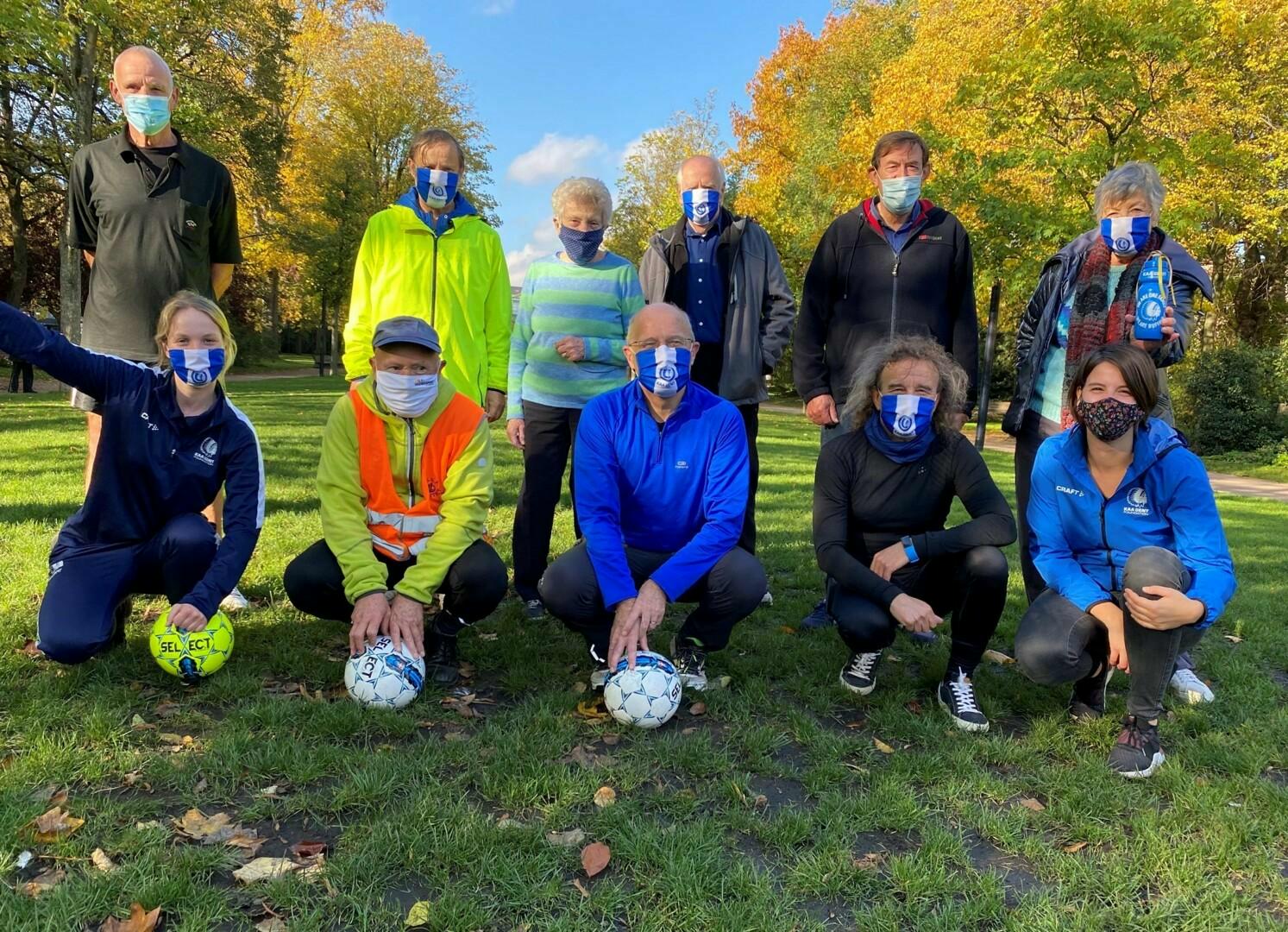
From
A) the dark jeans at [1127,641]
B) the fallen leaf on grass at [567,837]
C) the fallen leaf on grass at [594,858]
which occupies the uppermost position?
the dark jeans at [1127,641]

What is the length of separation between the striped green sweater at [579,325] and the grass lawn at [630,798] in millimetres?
1464

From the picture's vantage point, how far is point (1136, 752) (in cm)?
325

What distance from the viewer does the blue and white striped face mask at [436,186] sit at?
4.41m

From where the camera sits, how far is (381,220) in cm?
456

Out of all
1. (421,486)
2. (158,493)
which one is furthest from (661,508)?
(158,493)

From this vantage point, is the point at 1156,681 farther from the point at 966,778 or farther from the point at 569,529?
the point at 569,529

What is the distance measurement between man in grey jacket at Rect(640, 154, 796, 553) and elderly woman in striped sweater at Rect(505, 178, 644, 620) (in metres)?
0.48

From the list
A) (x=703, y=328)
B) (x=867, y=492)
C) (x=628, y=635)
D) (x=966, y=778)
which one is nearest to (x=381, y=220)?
(x=703, y=328)

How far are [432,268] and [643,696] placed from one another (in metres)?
2.72

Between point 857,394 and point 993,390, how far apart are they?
2904cm

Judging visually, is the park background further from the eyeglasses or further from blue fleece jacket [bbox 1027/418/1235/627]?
the eyeglasses

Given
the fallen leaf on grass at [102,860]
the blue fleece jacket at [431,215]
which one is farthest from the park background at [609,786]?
the blue fleece jacket at [431,215]

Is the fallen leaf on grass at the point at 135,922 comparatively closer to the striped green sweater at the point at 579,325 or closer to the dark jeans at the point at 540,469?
the dark jeans at the point at 540,469

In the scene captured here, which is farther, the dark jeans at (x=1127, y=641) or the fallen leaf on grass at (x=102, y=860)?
the dark jeans at (x=1127, y=641)
